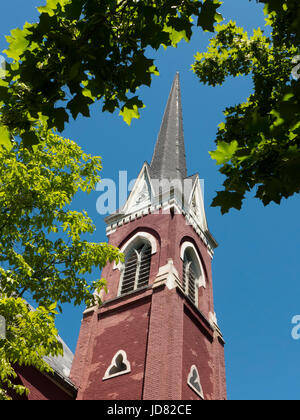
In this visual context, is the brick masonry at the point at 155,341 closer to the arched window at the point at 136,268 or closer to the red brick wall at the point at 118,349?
Answer: the red brick wall at the point at 118,349

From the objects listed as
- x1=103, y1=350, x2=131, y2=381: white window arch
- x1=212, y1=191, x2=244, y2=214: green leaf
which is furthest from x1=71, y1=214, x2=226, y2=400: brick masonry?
x1=212, y1=191, x2=244, y2=214: green leaf

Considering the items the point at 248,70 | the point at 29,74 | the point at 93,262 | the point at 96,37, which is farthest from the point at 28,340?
the point at 248,70

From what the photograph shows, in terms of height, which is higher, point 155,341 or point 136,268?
point 136,268

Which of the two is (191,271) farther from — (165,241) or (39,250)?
(39,250)

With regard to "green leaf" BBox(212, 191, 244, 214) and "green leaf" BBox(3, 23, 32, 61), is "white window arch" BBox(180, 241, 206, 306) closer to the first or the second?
"green leaf" BBox(212, 191, 244, 214)

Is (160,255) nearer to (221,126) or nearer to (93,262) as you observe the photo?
(93,262)

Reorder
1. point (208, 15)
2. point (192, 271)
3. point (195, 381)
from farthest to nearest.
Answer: point (192, 271), point (195, 381), point (208, 15)

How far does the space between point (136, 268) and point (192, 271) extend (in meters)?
3.05

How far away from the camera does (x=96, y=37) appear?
11.9ft

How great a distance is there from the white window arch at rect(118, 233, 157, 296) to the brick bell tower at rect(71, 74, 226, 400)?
5 cm

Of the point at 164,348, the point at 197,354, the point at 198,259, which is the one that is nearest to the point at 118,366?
the point at 164,348

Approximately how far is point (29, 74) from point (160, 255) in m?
14.3

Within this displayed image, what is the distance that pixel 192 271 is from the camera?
19.5 meters

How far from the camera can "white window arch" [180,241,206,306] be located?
1828 cm
